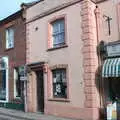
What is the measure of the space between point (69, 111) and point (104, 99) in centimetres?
218

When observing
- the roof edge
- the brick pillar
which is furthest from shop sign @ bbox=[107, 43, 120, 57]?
the roof edge

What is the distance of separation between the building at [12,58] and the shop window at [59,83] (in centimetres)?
369

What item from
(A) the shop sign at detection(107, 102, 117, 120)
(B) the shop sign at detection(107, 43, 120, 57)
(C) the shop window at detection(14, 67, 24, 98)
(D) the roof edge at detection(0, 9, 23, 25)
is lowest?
(A) the shop sign at detection(107, 102, 117, 120)

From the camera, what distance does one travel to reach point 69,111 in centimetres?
1727

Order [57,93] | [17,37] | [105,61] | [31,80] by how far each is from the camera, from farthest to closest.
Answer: [17,37]
[31,80]
[57,93]
[105,61]

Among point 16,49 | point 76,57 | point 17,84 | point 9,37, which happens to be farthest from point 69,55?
point 9,37

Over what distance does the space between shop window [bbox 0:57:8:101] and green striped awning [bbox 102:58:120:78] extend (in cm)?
1049

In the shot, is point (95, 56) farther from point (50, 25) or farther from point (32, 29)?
point (32, 29)

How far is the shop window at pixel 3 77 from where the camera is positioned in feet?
79.2

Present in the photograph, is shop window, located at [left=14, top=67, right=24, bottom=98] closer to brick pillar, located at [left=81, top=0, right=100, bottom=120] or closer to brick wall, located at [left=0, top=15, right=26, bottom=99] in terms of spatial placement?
brick wall, located at [left=0, top=15, right=26, bottom=99]

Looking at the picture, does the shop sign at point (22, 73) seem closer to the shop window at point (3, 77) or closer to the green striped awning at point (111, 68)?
the shop window at point (3, 77)

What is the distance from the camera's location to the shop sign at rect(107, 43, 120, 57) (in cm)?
1524

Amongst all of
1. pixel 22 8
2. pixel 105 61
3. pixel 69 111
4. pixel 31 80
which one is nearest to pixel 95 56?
pixel 105 61

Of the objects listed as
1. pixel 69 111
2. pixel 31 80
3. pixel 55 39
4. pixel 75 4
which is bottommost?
pixel 69 111
